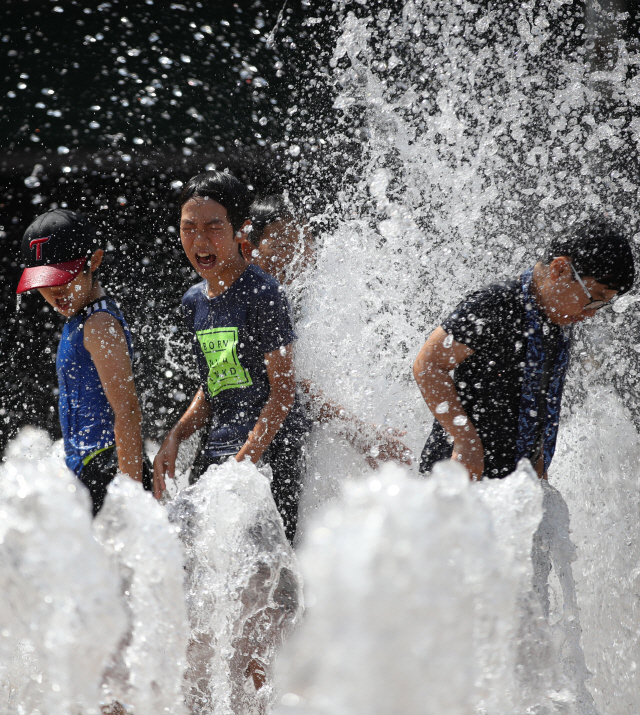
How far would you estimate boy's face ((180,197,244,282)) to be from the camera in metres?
2.01

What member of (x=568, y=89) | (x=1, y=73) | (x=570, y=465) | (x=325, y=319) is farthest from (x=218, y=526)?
(x=1, y=73)

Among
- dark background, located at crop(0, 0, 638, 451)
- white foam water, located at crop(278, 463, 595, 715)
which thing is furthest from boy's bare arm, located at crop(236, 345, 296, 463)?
dark background, located at crop(0, 0, 638, 451)

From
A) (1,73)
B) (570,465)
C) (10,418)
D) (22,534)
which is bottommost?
(10,418)

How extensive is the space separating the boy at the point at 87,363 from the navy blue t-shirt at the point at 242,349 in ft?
0.76

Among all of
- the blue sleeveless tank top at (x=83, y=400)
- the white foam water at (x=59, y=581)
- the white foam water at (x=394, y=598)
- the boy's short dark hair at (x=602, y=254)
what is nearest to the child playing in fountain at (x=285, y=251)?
the blue sleeveless tank top at (x=83, y=400)

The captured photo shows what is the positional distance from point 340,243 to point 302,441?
1411mm

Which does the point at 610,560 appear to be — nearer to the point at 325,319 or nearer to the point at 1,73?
the point at 325,319

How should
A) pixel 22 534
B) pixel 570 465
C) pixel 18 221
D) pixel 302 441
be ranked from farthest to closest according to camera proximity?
pixel 18 221, pixel 570 465, pixel 302 441, pixel 22 534

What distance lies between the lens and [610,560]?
2.42 m

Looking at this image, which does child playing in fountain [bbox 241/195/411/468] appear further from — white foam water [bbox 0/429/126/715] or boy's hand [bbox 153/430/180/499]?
white foam water [bbox 0/429/126/715]

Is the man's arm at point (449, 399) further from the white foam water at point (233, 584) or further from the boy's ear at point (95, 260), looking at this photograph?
the boy's ear at point (95, 260)

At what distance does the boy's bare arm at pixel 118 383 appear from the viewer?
192 centimetres

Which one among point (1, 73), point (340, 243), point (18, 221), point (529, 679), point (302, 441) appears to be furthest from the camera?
point (18, 221)

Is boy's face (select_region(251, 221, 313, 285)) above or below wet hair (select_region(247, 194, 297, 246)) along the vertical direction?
below
